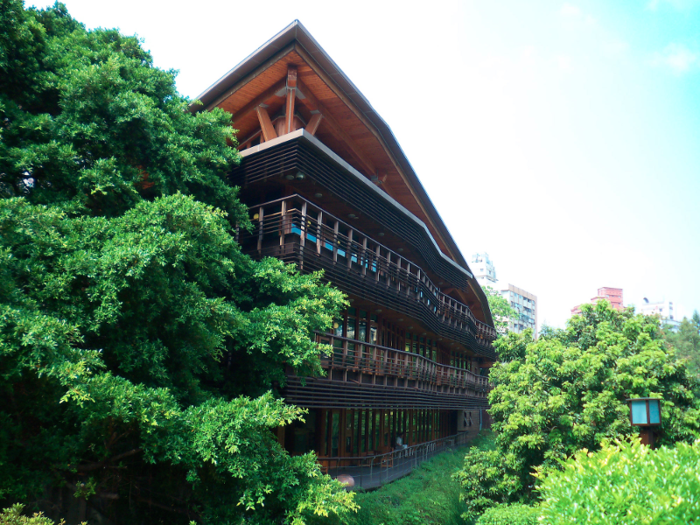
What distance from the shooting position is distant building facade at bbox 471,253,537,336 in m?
99.0

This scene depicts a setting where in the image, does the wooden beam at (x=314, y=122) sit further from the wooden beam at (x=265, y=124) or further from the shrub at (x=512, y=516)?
the shrub at (x=512, y=516)

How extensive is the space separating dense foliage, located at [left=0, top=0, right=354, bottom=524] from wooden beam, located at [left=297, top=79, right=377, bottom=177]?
4.90 metres

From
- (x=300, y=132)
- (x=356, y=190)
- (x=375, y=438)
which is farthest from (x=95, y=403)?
(x=375, y=438)

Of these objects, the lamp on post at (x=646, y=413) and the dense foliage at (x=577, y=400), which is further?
the dense foliage at (x=577, y=400)

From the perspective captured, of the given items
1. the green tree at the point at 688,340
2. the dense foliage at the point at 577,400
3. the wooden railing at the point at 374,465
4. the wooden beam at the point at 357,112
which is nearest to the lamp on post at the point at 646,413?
the dense foliage at the point at 577,400

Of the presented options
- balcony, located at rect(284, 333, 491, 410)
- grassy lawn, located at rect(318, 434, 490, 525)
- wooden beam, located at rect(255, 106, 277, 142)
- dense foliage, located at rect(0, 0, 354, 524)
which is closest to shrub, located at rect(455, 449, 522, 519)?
grassy lawn, located at rect(318, 434, 490, 525)

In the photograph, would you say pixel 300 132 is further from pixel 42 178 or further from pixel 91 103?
pixel 42 178

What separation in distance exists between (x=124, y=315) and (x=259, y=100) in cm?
1013

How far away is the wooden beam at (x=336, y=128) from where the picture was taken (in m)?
15.3

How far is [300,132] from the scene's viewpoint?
40.5ft

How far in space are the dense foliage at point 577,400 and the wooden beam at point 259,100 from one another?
10.6m

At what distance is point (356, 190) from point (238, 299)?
5934 mm

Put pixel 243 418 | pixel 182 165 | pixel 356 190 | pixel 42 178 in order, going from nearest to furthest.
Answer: pixel 243 418, pixel 42 178, pixel 182 165, pixel 356 190

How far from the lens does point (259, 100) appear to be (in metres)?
15.8
